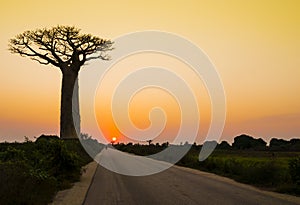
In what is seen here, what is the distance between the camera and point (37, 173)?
618 inches

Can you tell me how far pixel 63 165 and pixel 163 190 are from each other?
777 centimetres

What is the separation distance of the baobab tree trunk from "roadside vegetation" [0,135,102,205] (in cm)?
1550

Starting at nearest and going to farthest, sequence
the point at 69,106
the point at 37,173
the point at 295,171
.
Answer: the point at 37,173 < the point at 295,171 < the point at 69,106

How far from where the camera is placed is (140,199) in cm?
1266

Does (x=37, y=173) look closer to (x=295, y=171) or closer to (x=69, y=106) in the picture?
(x=295, y=171)

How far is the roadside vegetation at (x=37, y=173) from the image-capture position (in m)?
11.3

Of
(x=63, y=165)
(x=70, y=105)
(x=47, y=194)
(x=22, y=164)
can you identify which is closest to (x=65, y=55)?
(x=70, y=105)

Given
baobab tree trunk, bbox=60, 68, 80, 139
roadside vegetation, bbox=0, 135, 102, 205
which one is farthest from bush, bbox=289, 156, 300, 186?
baobab tree trunk, bbox=60, 68, 80, 139

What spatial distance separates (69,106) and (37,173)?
24.3 metres

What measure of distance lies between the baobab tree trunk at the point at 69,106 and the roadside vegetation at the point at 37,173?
1550 centimetres

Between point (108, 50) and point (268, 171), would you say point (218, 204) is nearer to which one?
point (268, 171)

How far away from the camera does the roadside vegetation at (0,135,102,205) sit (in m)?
11.3

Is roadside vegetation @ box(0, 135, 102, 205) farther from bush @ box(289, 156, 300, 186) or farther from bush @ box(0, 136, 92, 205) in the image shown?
bush @ box(289, 156, 300, 186)

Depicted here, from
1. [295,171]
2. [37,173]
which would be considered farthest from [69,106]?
[295,171]
